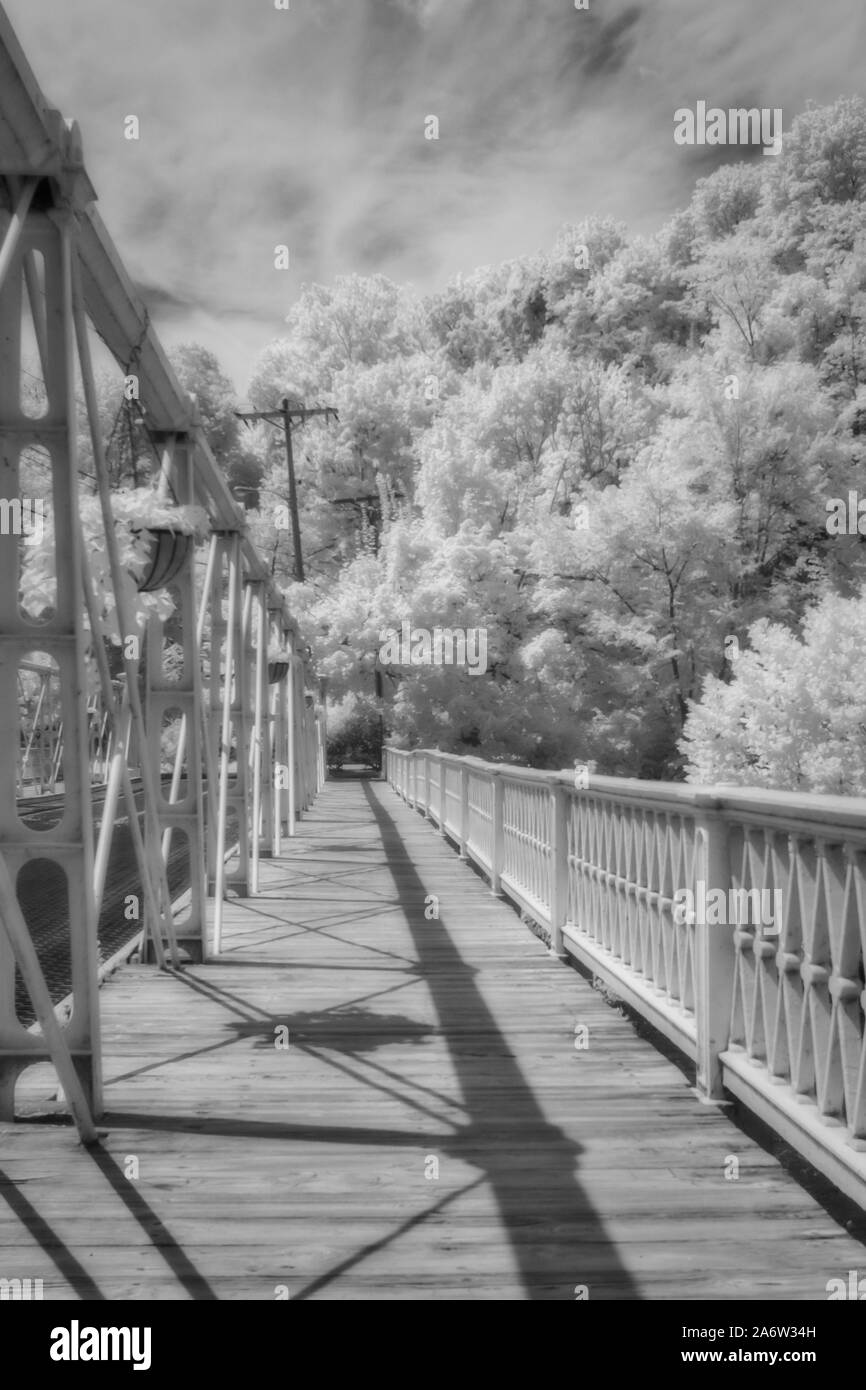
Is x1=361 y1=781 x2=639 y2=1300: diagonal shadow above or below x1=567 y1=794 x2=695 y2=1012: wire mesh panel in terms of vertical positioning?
below

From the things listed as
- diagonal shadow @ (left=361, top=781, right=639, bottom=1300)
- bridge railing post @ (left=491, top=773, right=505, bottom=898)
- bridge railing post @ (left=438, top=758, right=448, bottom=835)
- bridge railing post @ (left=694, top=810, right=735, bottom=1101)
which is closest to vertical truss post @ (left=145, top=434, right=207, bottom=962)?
diagonal shadow @ (left=361, top=781, right=639, bottom=1300)

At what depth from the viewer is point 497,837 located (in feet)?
31.2

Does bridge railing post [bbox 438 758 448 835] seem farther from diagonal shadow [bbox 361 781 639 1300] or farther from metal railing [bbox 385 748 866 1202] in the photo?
diagonal shadow [bbox 361 781 639 1300]

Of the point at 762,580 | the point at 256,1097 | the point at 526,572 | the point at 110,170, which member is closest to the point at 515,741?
the point at 526,572

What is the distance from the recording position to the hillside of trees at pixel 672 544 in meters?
25.4

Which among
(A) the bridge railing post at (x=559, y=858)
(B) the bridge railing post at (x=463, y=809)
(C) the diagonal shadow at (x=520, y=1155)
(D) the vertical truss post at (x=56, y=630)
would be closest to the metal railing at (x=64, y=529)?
(D) the vertical truss post at (x=56, y=630)

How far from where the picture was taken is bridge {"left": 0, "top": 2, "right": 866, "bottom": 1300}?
2750mm

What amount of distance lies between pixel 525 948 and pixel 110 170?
493 inches

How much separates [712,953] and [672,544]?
26820mm

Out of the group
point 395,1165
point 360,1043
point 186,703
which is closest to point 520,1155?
point 395,1165

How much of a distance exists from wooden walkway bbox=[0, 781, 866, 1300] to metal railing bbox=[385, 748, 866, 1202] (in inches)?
9.0

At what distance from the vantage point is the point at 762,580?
30.2 meters

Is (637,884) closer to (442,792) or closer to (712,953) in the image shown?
(712,953)
